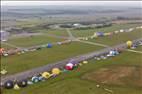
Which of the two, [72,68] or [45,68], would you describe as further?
[45,68]

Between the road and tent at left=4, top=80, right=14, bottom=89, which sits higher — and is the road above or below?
below

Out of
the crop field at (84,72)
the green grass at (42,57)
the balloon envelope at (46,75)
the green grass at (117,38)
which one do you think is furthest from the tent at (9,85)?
the green grass at (117,38)

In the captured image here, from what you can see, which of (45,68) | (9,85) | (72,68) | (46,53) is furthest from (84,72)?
(46,53)

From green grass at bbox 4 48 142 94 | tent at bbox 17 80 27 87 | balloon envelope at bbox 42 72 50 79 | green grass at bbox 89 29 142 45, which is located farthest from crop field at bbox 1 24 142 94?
green grass at bbox 89 29 142 45

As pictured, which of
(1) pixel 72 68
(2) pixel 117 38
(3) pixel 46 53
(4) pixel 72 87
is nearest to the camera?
(4) pixel 72 87

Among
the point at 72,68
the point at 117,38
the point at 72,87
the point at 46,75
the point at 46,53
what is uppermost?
the point at 72,87

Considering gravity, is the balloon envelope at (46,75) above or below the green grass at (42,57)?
above

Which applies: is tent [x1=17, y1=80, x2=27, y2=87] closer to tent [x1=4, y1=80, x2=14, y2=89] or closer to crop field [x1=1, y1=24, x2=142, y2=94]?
crop field [x1=1, y1=24, x2=142, y2=94]

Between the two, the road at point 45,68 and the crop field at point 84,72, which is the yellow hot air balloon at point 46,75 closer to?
the crop field at point 84,72

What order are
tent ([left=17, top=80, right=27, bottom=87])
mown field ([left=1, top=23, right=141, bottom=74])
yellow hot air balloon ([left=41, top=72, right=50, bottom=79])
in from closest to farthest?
tent ([left=17, top=80, right=27, bottom=87])
yellow hot air balloon ([left=41, top=72, right=50, bottom=79])
mown field ([left=1, top=23, right=141, bottom=74])

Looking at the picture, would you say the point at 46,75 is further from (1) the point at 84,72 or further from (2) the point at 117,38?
(2) the point at 117,38
